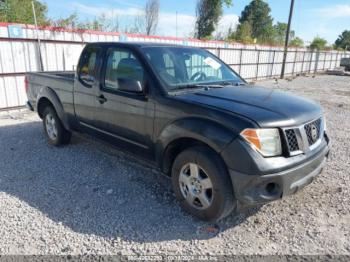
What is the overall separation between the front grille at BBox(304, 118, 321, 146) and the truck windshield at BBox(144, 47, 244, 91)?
124 centimetres

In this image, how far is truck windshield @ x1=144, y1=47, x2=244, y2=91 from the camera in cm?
352

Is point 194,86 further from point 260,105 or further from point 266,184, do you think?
point 266,184

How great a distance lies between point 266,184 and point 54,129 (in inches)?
157

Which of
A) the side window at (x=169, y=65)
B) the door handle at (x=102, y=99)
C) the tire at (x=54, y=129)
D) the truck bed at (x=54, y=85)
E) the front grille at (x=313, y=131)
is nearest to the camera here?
the front grille at (x=313, y=131)

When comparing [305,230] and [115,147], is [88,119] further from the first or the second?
[305,230]

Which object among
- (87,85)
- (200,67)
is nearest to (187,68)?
(200,67)

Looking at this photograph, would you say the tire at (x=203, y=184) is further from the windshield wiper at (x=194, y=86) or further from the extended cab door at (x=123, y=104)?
the windshield wiper at (x=194, y=86)

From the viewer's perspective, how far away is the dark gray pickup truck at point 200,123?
2658 mm

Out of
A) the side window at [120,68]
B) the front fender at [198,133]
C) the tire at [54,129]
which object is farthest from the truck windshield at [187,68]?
the tire at [54,129]

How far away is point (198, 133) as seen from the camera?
2.88 meters

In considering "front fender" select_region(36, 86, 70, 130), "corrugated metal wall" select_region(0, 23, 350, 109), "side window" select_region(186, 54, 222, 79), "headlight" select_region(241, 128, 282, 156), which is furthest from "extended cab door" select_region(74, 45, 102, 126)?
"corrugated metal wall" select_region(0, 23, 350, 109)

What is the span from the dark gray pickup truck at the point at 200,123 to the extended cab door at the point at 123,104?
13mm

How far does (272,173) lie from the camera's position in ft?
8.52

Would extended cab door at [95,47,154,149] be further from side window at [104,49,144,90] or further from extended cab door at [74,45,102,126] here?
extended cab door at [74,45,102,126]
